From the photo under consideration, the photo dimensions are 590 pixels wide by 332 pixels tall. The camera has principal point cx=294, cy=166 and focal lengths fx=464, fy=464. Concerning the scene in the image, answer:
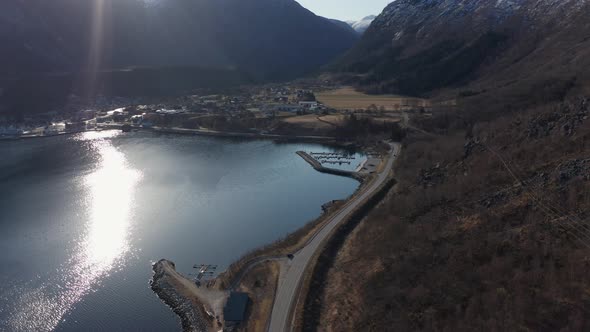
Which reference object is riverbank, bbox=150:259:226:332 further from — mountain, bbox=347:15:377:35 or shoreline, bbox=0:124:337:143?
mountain, bbox=347:15:377:35

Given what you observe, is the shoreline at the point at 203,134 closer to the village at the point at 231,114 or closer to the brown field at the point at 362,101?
the village at the point at 231,114

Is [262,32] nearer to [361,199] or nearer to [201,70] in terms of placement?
[201,70]

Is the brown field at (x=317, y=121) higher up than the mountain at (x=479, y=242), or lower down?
lower down

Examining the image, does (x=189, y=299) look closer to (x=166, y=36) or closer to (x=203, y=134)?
(x=203, y=134)

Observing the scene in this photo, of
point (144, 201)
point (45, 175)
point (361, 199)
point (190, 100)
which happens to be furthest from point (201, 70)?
point (361, 199)

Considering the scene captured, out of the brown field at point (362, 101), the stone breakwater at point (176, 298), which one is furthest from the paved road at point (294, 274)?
the brown field at point (362, 101)

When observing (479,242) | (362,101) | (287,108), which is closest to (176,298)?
A: (479,242)

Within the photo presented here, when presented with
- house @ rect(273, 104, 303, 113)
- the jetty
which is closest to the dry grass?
the jetty
